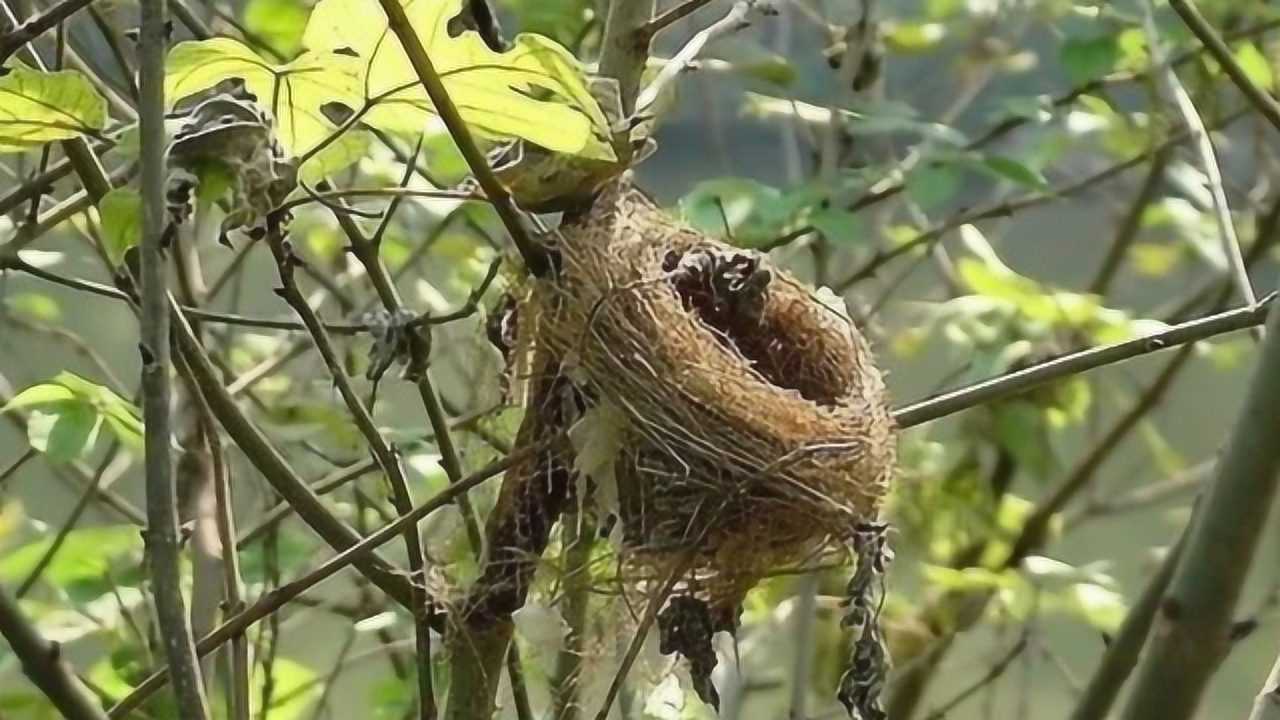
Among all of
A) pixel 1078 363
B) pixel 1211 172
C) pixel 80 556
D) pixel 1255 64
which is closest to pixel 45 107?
pixel 1078 363

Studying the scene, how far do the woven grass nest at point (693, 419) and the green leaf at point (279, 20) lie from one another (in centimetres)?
49

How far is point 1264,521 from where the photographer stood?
2.15 feet

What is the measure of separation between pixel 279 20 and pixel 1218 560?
666 mm

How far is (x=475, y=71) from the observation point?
49 centimetres

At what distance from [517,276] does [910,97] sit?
1.19 m

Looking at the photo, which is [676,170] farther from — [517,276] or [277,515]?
[517,276]

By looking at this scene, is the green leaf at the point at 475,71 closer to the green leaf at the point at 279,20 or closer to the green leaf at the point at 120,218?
the green leaf at the point at 120,218

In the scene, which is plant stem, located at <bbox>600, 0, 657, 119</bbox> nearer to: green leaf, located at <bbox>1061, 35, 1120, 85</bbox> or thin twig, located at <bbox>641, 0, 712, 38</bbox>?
thin twig, located at <bbox>641, 0, 712, 38</bbox>

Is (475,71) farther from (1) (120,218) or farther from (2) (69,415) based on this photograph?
(2) (69,415)

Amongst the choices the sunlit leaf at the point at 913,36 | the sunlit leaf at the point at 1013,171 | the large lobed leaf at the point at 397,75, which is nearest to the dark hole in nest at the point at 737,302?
the large lobed leaf at the point at 397,75

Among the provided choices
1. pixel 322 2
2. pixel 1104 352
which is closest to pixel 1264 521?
pixel 1104 352

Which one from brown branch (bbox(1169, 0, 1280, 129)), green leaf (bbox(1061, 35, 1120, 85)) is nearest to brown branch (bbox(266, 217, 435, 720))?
brown branch (bbox(1169, 0, 1280, 129))

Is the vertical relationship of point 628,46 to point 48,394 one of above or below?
above

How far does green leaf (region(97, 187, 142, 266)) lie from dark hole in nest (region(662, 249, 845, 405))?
20cm
